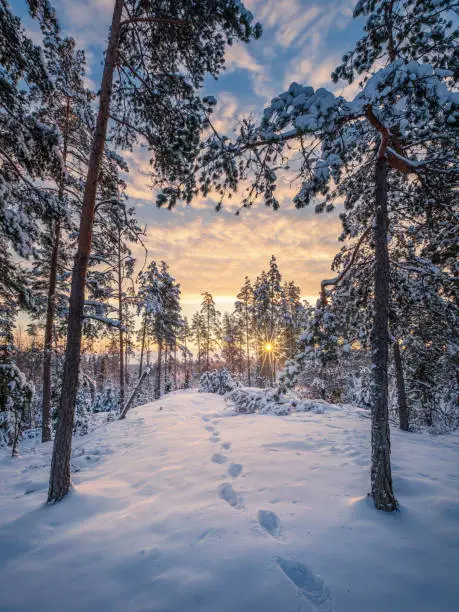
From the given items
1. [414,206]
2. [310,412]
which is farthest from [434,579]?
[310,412]

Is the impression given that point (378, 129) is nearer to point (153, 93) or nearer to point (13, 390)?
point (153, 93)

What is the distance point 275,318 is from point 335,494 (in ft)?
79.6

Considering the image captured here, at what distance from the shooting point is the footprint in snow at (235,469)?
16.6ft

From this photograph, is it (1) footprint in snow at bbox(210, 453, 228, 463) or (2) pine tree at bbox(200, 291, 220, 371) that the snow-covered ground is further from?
(2) pine tree at bbox(200, 291, 220, 371)

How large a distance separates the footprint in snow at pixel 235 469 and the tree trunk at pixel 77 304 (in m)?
3.09

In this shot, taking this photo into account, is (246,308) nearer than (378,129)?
No

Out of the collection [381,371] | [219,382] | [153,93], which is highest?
[153,93]

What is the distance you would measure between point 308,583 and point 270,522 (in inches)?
40.7

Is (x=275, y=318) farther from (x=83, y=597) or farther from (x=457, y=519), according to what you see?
(x=83, y=597)

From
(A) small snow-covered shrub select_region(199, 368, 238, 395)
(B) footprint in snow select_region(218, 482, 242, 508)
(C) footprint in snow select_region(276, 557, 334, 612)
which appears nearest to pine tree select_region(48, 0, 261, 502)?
(B) footprint in snow select_region(218, 482, 242, 508)

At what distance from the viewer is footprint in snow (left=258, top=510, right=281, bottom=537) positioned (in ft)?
10.9

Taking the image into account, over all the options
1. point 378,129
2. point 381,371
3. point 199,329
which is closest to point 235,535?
point 381,371

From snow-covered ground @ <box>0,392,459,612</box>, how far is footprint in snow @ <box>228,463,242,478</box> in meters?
0.04

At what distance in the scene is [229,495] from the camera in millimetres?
4270
